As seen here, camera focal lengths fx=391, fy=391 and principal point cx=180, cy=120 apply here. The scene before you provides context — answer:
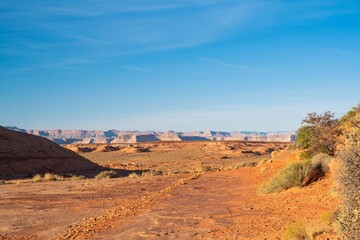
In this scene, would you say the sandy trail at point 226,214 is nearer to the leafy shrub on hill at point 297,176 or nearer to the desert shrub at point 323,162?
the leafy shrub on hill at point 297,176

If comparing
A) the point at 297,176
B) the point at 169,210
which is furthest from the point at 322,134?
the point at 169,210

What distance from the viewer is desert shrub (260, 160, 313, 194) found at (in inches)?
611

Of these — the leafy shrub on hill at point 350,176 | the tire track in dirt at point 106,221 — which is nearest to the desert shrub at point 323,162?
the tire track in dirt at point 106,221

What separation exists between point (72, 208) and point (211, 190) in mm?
6835

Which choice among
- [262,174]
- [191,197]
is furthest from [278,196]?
[262,174]

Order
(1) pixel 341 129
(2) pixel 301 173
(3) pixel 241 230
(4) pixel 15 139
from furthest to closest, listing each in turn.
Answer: (4) pixel 15 139, (1) pixel 341 129, (2) pixel 301 173, (3) pixel 241 230

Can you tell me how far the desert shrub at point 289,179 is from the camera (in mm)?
15523

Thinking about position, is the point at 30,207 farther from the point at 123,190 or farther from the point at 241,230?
the point at 241,230

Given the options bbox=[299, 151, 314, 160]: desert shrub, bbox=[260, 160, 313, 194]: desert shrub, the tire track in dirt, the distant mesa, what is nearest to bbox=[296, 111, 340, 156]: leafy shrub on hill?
bbox=[299, 151, 314, 160]: desert shrub

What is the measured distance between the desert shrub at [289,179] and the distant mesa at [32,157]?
22302 mm

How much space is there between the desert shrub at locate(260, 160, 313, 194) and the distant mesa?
2230 cm

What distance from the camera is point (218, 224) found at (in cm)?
1080

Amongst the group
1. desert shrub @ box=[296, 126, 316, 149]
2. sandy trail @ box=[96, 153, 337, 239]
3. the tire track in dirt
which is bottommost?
the tire track in dirt

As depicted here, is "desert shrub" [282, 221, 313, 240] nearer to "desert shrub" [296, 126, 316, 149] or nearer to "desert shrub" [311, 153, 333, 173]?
"desert shrub" [311, 153, 333, 173]
